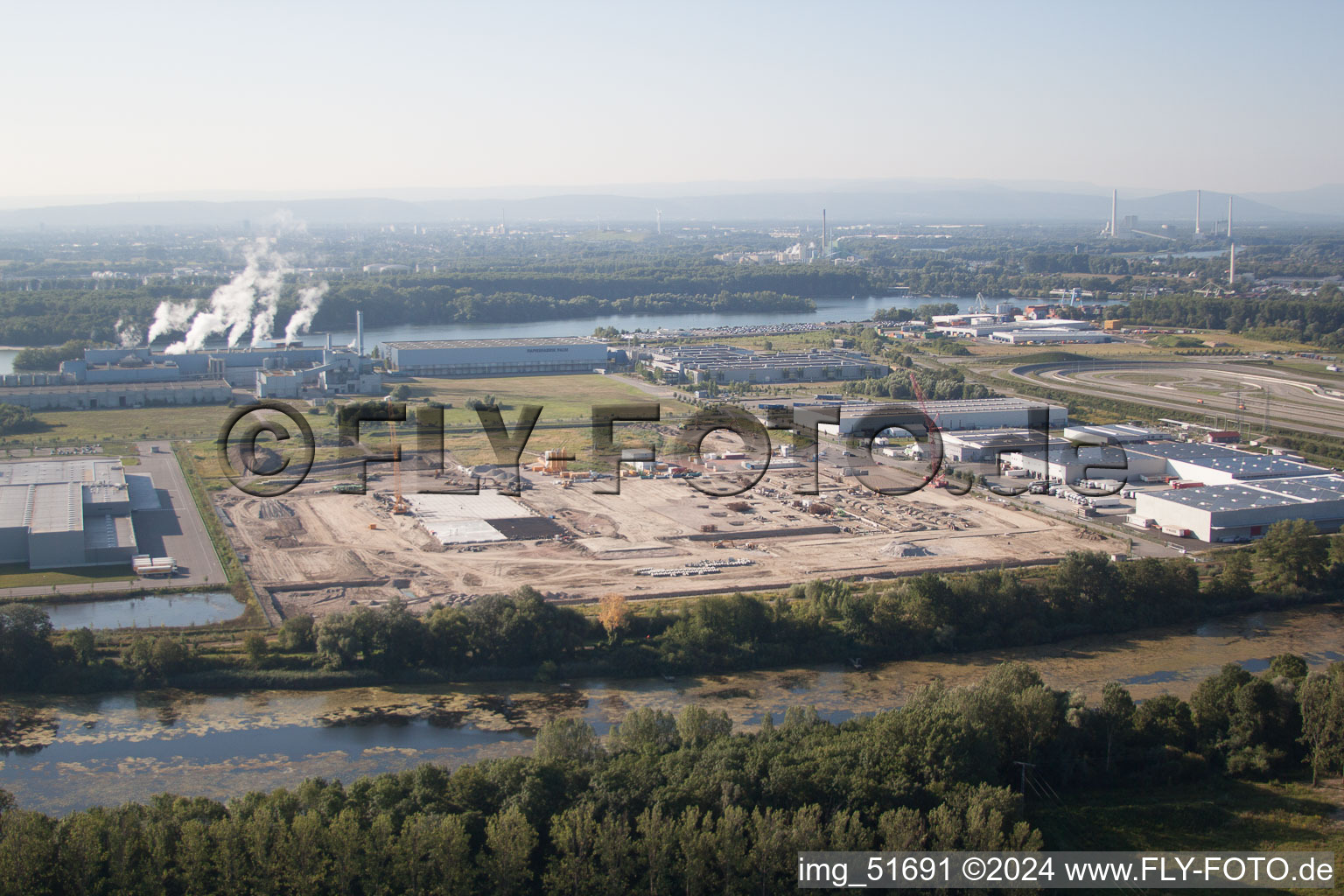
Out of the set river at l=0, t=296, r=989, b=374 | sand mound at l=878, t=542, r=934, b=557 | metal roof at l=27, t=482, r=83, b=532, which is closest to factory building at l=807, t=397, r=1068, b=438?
sand mound at l=878, t=542, r=934, b=557

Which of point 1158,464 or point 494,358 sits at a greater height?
point 494,358

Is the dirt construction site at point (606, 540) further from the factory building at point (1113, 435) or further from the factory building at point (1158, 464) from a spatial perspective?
the factory building at point (1113, 435)

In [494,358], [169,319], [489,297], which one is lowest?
[494,358]

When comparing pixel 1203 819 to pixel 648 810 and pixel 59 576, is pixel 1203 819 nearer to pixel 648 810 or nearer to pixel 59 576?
pixel 648 810

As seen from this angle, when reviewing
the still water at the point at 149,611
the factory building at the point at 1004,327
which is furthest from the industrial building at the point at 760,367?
the still water at the point at 149,611

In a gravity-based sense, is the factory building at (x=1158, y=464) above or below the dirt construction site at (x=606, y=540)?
above

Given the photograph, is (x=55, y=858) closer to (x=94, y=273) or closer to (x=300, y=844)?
(x=300, y=844)

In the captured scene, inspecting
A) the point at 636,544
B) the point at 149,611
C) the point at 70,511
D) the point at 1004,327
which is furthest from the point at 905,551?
the point at 1004,327
